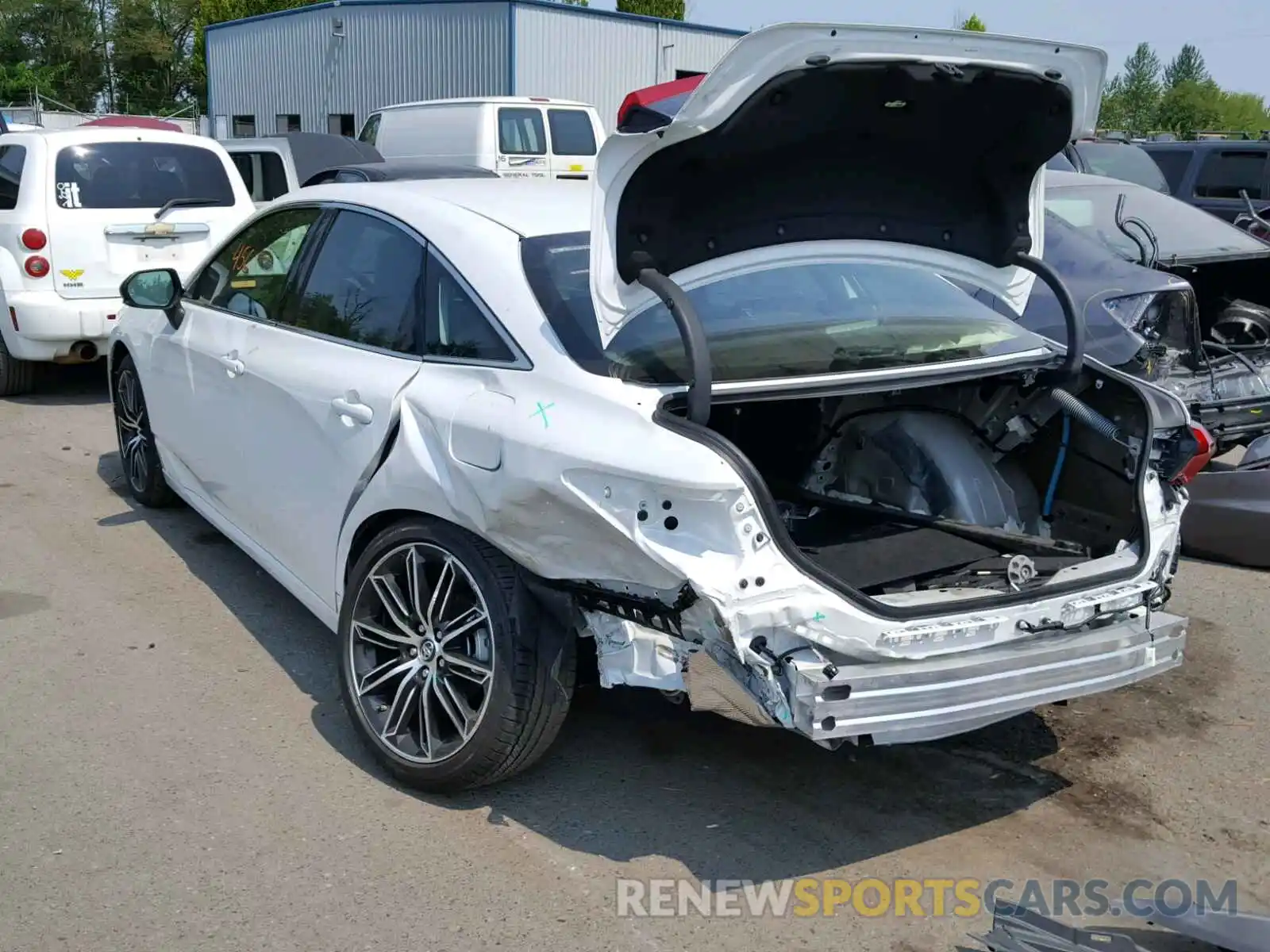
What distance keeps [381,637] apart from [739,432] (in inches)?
52.9

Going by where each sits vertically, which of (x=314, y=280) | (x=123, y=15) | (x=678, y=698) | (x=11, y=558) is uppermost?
(x=123, y=15)

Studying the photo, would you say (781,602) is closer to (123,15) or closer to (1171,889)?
(1171,889)

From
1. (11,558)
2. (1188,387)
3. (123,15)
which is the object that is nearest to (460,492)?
(11,558)

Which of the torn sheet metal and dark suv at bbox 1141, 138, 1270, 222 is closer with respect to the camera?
the torn sheet metal

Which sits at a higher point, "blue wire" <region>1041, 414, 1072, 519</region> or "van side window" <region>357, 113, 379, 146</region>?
"van side window" <region>357, 113, 379, 146</region>

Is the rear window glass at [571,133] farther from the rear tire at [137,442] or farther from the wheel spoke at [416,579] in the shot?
the wheel spoke at [416,579]

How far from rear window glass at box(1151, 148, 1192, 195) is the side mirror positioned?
12.0m

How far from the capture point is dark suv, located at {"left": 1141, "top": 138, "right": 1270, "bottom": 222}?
14.0m

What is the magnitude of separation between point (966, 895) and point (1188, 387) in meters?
4.05

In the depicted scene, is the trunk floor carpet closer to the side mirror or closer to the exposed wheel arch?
the exposed wheel arch

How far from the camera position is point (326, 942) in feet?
10.1

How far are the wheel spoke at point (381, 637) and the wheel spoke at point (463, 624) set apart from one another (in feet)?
0.46

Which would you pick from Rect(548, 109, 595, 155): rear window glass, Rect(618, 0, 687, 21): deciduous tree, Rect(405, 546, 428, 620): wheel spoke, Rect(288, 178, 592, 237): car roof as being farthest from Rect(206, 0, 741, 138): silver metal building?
Rect(405, 546, 428, 620): wheel spoke

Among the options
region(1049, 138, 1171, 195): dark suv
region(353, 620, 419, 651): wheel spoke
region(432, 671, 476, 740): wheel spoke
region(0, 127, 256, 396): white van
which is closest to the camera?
region(432, 671, 476, 740): wheel spoke
